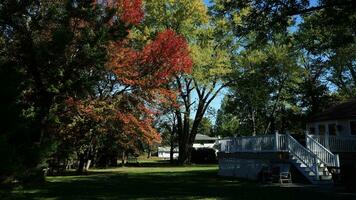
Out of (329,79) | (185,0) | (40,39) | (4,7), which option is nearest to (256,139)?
(40,39)

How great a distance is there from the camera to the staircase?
→ 21.2 m

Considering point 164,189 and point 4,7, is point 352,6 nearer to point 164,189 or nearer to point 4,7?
point 164,189

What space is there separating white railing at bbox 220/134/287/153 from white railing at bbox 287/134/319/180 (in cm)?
38

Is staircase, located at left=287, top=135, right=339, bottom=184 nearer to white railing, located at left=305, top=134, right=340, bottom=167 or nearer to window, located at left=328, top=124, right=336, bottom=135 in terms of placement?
white railing, located at left=305, top=134, right=340, bottom=167

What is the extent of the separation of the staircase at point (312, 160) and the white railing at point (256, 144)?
1.67ft

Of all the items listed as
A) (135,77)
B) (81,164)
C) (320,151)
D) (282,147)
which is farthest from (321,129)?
(81,164)

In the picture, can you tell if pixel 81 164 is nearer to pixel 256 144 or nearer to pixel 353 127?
pixel 256 144

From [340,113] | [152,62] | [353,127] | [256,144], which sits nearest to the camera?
[256,144]

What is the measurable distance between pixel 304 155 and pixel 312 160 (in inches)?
19.2

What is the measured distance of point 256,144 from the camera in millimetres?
A: 24641

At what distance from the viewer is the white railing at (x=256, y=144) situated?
893 inches

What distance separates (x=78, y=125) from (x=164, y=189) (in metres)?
14.1

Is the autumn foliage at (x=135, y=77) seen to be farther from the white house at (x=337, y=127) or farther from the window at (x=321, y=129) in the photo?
the window at (x=321, y=129)

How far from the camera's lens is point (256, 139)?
24.8 m
